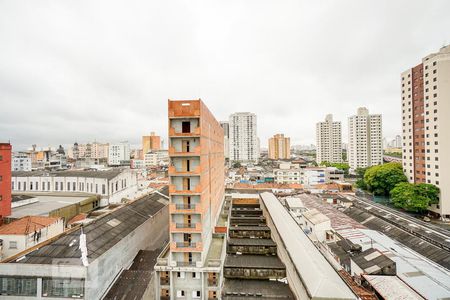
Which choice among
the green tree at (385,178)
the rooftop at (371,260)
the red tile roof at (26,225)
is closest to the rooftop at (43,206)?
the red tile roof at (26,225)

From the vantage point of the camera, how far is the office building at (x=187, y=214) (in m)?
19.5

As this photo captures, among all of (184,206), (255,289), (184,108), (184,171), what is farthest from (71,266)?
(255,289)

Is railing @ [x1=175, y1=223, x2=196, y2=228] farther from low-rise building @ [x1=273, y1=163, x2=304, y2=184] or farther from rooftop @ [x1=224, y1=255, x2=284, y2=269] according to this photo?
low-rise building @ [x1=273, y1=163, x2=304, y2=184]

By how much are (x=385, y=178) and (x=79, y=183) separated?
66390 mm

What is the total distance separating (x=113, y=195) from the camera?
41500mm

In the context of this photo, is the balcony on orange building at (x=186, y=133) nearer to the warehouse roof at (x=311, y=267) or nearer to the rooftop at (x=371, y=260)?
the warehouse roof at (x=311, y=267)

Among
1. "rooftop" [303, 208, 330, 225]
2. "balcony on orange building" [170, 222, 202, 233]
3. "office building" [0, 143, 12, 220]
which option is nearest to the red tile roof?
"office building" [0, 143, 12, 220]

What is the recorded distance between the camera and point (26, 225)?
75.5 ft

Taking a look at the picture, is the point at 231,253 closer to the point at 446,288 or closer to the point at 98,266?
the point at 98,266

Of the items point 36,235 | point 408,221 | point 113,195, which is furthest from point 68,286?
point 408,221

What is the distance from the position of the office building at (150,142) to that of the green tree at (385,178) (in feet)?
472

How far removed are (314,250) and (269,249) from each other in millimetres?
6632

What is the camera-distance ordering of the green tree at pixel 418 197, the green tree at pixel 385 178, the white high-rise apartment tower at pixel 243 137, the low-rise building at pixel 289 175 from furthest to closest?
the white high-rise apartment tower at pixel 243 137
the low-rise building at pixel 289 175
the green tree at pixel 385 178
the green tree at pixel 418 197

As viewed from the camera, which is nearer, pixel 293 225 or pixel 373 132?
pixel 293 225
